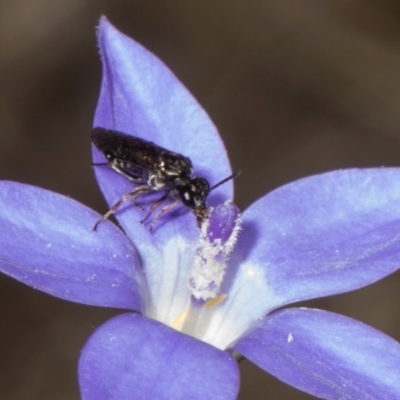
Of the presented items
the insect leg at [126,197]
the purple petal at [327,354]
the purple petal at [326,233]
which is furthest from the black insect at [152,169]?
the purple petal at [327,354]

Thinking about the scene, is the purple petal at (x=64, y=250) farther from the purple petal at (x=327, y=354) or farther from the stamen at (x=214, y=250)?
the purple petal at (x=327, y=354)

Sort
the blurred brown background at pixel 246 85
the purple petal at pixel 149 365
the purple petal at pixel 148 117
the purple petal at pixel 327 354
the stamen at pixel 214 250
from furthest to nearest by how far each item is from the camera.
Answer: the blurred brown background at pixel 246 85
the purple petal at pixel 148 117
the stamen at pixel 214 250
the purple petal at pixel 327 354
the purple petal at pixel 149 365

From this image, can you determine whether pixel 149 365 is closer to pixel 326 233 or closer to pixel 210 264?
pixel 210 264

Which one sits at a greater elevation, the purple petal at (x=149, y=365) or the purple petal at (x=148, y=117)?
the purple petal at (x=148, y=117)

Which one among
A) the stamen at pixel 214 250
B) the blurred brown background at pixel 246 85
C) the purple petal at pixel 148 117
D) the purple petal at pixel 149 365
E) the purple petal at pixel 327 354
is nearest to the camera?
the purple petal at pixel 149 365

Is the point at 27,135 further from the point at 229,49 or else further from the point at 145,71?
the point at 145,71

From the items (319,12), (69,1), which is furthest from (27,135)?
(319,12)

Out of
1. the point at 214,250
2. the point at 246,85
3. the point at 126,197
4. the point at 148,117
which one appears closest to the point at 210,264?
the point at 214,250
